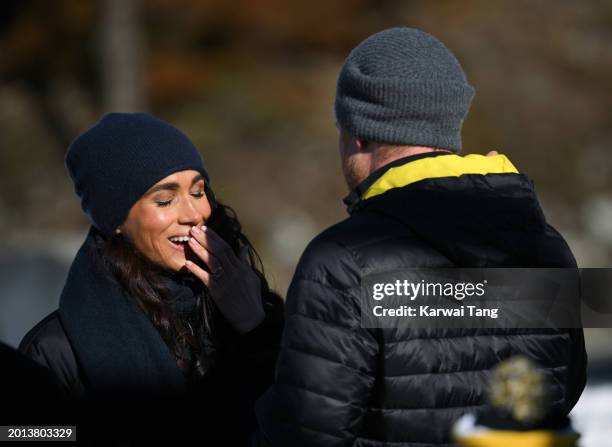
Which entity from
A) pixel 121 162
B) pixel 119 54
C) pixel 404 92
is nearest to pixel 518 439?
pixel 404 92

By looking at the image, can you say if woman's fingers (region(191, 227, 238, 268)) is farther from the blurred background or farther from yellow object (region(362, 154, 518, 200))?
the blurred background

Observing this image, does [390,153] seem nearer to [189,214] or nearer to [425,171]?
[425,171]

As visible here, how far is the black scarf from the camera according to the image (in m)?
2.87

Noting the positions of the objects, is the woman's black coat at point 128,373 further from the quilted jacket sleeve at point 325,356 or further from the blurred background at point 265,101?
the blurred background at point 265,101

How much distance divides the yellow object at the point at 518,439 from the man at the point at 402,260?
48 centimetres

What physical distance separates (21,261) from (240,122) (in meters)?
6.31

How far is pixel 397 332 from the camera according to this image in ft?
7.01

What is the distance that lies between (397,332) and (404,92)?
0.56 metres

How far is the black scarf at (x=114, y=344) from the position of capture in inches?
113

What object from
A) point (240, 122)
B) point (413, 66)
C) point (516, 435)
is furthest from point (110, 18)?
point (516, 435)

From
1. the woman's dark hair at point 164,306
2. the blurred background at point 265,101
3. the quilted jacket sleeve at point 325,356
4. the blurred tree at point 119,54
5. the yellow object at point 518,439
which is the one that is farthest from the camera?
the blurred background at point 265,101

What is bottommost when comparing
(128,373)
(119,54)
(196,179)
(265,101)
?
(128,373)

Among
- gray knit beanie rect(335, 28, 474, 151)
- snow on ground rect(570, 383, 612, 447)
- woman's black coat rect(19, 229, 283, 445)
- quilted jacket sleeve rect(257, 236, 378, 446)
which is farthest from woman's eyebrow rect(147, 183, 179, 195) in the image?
snow on ground rect(570, 383, 612, 447)

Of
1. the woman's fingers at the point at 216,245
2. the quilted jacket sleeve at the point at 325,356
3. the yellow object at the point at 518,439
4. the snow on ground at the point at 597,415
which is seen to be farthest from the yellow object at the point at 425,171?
the snow on ground at the point at 597,415
